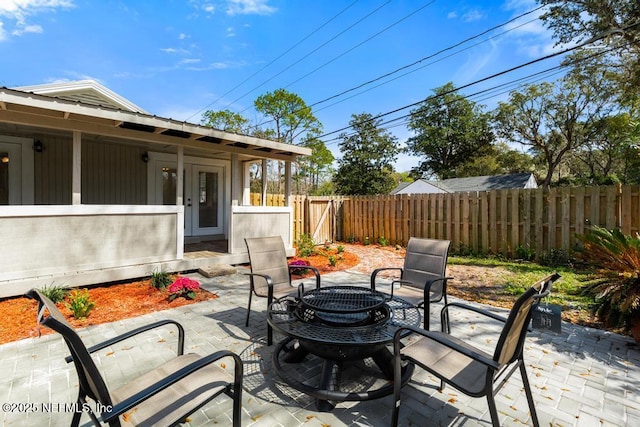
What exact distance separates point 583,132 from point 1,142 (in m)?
28.4

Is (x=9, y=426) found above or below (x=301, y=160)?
below

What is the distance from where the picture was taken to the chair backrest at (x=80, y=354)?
126cm

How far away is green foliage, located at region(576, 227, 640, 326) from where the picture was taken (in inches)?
122

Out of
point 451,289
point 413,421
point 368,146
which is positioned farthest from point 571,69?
point 413,421

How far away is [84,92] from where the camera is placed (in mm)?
7398

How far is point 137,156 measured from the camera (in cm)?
780

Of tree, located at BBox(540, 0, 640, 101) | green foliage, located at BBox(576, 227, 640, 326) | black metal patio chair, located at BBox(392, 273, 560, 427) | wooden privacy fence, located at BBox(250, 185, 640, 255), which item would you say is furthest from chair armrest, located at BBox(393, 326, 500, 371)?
tree, located at BBox(540, 0, 640, 101)

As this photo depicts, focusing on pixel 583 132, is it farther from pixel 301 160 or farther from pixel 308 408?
pixel 308 408

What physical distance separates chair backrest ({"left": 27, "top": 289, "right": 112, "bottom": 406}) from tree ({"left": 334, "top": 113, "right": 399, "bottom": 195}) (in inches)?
855

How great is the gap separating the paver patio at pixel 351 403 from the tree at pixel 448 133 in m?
26.4

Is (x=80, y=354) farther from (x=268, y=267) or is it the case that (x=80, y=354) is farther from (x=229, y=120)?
(x=229, y=120)

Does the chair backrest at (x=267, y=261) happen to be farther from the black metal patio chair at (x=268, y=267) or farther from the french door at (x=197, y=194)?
the french door at (x=197, y=194)

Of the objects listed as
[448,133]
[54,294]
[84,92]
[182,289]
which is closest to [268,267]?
[182,289]

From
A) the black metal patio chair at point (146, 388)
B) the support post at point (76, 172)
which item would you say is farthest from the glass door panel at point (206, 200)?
the black metal patio chair at point (146, 388)
